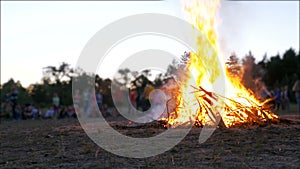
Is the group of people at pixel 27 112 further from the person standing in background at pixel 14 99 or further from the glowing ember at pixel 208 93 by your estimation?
the glowing ember at pixel 208 93

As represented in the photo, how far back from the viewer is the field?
19.1ft

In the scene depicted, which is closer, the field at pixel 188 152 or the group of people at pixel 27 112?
the field at pixel 188 152

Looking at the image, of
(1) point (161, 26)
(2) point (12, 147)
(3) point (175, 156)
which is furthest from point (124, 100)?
(3) point (175, 156)

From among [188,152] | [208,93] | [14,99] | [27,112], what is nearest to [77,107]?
[27,112]

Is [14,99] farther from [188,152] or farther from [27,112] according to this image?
[188,152]

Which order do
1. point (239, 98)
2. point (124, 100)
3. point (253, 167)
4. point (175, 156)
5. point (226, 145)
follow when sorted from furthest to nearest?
1. point (124, 100)
2. point (239, 98)
3. point (226, 145)
4. point (175, 156)
5. point (253, 167)

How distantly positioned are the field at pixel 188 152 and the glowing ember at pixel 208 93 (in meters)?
0.65

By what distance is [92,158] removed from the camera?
6.47 meters

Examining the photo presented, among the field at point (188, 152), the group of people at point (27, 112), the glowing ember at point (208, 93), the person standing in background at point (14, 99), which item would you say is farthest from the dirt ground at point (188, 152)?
the group of people at point (27, 112)

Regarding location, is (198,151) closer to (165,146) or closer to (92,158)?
(165,146)

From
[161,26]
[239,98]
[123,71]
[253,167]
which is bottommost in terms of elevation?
[253,167]

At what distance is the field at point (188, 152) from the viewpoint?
5.83 meters

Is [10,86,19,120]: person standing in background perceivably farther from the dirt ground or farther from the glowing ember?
the glowing ember

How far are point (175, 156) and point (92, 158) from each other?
1224 millimetres
